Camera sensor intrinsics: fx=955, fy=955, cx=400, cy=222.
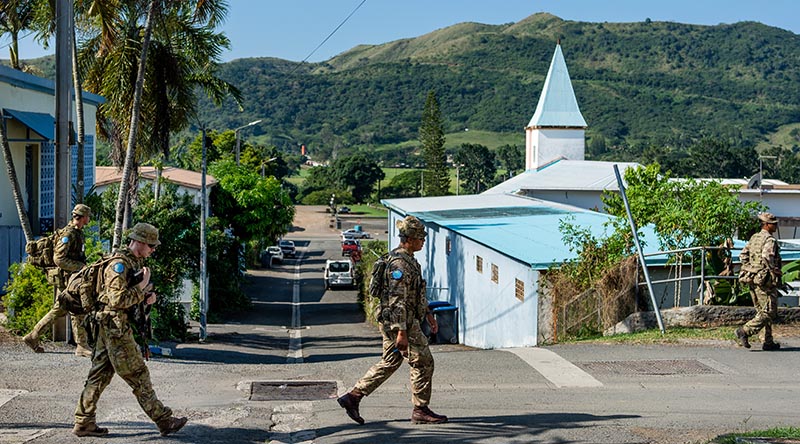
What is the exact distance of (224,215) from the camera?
3838cm

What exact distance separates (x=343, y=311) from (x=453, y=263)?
11.8m

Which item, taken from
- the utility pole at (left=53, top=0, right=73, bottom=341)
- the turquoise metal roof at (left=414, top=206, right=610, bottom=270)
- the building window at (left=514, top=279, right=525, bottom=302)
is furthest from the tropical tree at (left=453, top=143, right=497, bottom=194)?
the utility pole at (left=53, top=0, right=73, bottom=341)

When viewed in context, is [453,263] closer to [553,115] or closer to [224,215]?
[224,215]

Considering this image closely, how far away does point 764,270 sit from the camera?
473 inches

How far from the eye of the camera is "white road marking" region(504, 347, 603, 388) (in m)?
10.7

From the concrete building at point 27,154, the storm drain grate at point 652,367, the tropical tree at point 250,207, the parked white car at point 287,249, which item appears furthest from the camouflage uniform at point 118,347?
the parked white car at point 287,249

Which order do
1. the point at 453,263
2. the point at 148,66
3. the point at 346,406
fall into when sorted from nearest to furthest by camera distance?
the point at 346,406, the point at 148,66, the point at 453,263

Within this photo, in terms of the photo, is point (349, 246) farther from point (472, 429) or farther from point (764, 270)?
point (472, 429)

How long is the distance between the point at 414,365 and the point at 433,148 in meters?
70.3

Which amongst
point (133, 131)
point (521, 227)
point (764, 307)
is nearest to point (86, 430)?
point (764, 307)

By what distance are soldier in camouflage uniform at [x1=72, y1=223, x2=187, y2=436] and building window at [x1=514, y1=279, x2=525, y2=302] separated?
1140cm

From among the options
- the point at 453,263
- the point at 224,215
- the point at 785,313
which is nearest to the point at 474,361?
the point at 785,313

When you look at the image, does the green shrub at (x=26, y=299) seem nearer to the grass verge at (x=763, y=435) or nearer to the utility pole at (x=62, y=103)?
the utility pole at (x=62, y=103)

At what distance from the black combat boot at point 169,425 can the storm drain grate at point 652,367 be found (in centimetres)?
539
